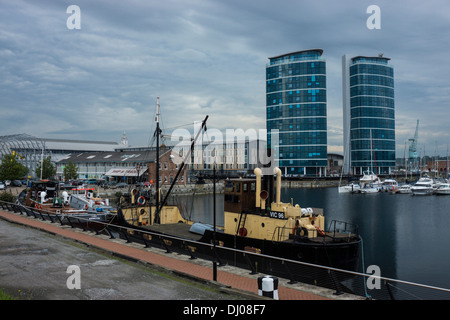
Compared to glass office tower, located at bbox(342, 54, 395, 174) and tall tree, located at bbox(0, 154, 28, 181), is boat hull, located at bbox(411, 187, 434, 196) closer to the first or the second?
glass office tower, located at bbox(342, 54, 395, 174)

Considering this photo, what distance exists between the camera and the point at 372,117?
168875 millimetres


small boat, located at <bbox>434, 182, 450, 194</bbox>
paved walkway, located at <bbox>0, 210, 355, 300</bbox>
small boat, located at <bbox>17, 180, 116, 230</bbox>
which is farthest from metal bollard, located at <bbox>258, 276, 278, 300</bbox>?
small boat, located at <bbox>434, 182, 450, 194</bbox>

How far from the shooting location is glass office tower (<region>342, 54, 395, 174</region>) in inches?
6594

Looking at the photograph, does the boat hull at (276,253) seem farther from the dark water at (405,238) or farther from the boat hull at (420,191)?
the boat hull at (420,191)

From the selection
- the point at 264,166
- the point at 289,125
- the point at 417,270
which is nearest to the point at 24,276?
the point at 264,166

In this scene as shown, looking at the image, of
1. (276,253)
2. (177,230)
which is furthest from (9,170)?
(276,253)

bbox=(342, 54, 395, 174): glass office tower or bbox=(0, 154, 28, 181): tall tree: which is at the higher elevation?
bbox=(342, 54, 395, 174): glass office tower

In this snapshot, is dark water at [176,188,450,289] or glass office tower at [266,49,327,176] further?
glass office tower at [266,49,327,176]

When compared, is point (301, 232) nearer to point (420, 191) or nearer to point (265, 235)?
point (265, 235)


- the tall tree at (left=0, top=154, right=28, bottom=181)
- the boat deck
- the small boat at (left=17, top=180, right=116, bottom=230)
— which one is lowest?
the boat deck

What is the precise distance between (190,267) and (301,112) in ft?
440

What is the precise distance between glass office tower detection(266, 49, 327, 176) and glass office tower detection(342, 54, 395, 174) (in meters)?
30.5

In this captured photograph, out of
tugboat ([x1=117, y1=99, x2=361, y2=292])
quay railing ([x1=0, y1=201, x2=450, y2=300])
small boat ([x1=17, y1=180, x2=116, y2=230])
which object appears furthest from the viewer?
small boat ([x1=17, y1=180, x2=116, y2=230])

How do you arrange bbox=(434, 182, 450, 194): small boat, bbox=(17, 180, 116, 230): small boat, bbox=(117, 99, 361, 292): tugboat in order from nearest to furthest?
bbox=(117, 99, 361, 292): tugboat → bbox=(17, 180, 116, 230): small boat → bbox=(434, 182, 450, 194): small boat
